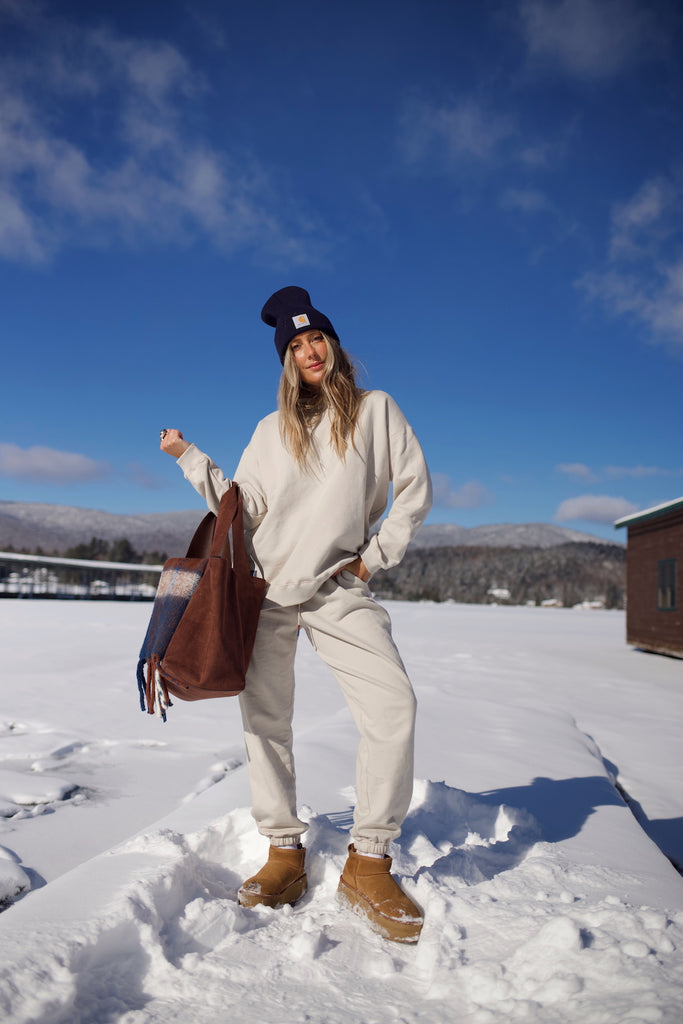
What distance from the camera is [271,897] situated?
5.86 feet

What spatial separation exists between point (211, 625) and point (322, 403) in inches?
29.8

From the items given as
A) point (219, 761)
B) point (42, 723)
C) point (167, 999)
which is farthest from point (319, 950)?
point (42, 723)

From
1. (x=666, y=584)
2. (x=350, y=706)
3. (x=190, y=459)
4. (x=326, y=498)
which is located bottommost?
(x=350, y=706)

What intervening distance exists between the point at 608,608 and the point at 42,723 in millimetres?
38383

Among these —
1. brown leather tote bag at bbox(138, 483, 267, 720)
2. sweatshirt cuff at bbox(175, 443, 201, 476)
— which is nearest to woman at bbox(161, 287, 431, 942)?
Result: sweatshirt cuff at bbox(175, 443, 201, 476)

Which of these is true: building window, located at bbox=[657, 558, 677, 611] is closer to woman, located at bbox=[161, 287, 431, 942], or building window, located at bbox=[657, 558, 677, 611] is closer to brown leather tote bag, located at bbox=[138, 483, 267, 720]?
woman, located at bbox=[161, 287, 431, 942]

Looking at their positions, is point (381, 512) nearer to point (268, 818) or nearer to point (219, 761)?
point (268, 818)

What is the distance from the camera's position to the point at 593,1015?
1.18 meters

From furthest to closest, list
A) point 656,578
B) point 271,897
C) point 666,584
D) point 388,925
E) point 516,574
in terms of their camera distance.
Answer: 1. point 516,574
2. point 656,578
3. point 666,584
4. point 271,897
5. point 388,925

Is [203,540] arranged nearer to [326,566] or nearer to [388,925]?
[326,566]

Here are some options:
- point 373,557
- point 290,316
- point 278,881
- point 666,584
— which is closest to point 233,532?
point 373,557

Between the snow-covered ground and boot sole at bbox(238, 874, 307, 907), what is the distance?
0.09ft

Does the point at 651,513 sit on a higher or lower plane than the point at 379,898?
higher

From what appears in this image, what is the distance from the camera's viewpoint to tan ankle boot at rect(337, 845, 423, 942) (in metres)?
1.67
